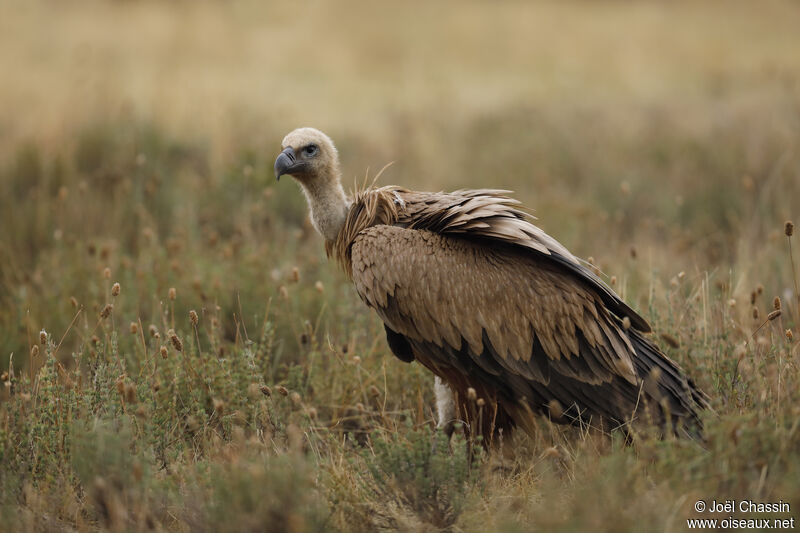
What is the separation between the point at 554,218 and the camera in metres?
7.62

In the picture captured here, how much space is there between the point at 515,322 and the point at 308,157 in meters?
1.50

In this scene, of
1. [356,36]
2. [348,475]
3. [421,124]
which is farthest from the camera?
[356,36]

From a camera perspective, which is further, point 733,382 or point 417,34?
point 417,34

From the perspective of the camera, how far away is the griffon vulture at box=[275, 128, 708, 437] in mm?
3721

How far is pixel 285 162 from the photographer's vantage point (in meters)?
4.18

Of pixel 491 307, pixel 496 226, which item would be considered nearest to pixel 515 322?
pixel 491 307

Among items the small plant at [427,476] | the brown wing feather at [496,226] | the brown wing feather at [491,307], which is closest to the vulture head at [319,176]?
the brown wing feather at [496,226]

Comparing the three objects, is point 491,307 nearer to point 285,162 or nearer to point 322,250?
point 285,162

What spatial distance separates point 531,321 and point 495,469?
2.90 feet

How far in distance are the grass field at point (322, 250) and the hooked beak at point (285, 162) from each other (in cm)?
85

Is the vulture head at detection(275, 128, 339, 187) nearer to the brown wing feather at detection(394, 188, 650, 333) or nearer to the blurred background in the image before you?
the brown wing feather at detection(394, 188, 650, 333)

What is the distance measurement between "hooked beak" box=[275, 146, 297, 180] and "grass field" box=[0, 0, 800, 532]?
85cm

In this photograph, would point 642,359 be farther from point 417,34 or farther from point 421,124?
point 417,34

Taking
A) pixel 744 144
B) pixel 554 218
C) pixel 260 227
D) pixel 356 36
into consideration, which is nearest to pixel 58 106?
pixel 260 227
